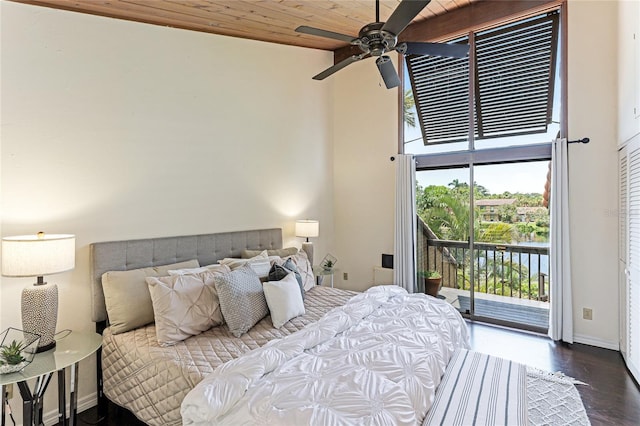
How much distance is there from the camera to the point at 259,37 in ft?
13.0

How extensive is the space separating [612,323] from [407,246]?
2.24 metres

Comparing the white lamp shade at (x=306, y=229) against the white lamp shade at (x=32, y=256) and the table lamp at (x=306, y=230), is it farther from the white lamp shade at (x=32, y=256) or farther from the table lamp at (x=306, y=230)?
the white lamp shade at (x=32, y=256)

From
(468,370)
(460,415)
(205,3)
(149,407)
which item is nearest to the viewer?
(460,415)

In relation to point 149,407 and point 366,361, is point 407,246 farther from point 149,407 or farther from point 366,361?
point 149,407

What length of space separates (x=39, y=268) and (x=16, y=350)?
46 cm

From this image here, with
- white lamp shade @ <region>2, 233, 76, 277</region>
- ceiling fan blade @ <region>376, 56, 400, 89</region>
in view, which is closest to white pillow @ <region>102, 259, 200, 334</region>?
white lamp shade @ <region>2, 233, 76, 277</region>

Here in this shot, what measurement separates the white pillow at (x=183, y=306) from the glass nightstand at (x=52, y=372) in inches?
17.5

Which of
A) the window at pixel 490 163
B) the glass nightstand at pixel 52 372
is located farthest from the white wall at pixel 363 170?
the glass nightstand at pixel 52 372

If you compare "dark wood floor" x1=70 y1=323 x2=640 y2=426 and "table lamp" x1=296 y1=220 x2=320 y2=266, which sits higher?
"table lamp" x1=296 y1=220 x2=320 y2=266

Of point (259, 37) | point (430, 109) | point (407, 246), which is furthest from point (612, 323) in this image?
point (259, 37)

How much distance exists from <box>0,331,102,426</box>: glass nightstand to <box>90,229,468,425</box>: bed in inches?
7.8

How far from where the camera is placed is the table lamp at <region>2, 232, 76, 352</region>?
6.54ft

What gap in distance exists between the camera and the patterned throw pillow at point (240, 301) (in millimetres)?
2414

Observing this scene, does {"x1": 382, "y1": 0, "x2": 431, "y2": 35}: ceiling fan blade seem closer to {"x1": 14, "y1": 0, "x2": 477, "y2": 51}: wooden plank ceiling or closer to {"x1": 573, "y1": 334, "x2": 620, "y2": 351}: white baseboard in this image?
{"x1": 14, "y1": 0, "x2": 477, "y2": 51}: wooden plank ceiling
